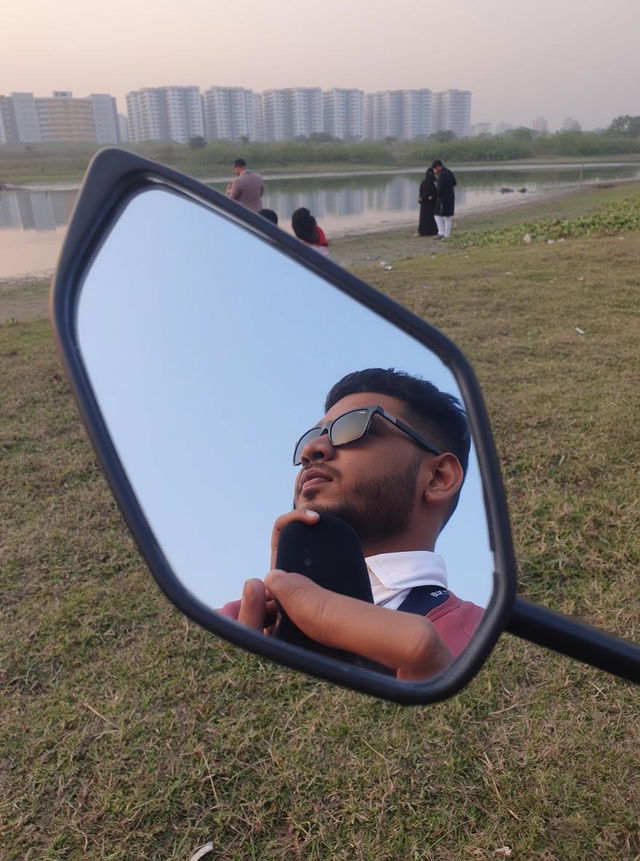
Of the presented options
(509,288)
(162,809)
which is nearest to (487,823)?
(162,809)

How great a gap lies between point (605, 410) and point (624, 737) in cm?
231

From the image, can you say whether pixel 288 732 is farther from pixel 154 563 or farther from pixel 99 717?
pixel 154 563

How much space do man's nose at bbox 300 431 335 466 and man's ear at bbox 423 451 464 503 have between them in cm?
10

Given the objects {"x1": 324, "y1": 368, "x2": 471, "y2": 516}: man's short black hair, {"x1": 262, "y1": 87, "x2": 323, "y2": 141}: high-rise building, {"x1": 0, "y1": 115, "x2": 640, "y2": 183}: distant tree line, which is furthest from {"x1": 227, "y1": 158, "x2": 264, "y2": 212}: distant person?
{"x1": 262, "y1": 87, "x2": 323, "y2": 141}: high-rise building

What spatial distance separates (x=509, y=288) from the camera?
714 centimetres

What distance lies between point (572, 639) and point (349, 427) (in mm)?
275

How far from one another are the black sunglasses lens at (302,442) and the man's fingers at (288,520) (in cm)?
5

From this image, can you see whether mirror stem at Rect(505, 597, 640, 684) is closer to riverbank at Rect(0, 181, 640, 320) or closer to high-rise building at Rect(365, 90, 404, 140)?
riverbank at Rect(0, 181, 640, 320)

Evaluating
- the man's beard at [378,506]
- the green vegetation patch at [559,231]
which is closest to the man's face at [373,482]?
the man's beard at [378,506]

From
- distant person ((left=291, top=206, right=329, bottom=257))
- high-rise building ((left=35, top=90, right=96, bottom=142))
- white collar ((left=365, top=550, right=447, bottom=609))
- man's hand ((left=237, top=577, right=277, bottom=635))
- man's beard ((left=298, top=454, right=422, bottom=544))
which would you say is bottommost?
distant person ((left=291, top=206, right=329, bottom=257))

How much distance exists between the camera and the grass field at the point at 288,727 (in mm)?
1699

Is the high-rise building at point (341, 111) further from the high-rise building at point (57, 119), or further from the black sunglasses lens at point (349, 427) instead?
the black sunglasses lens at point (349, 427)

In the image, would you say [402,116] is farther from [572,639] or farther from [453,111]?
[572,639]

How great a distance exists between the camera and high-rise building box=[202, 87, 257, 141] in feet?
216
